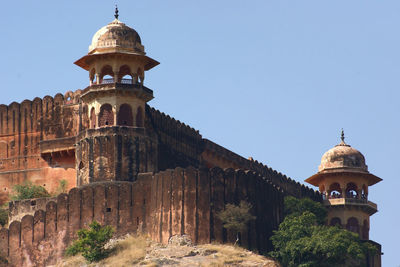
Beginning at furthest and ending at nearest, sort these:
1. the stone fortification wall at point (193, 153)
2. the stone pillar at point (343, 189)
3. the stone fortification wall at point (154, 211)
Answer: the stone pillar at point (343, 189) → the stone fortification wall at point (193, 153) → the stone fortification wall at point (154, 211)

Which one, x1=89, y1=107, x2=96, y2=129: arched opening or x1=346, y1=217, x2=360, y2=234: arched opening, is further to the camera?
x1=346, y1=217, x2=360, y2=234: arched opening

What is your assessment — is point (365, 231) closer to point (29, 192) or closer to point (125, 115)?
point (125, 115)

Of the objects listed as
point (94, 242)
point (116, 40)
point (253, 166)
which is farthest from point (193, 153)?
point (94, 242)

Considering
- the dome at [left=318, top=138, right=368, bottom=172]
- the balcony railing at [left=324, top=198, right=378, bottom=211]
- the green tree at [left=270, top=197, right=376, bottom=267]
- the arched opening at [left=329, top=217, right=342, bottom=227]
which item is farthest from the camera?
the dome at [left=318, top=138, right=368, bottom=172]

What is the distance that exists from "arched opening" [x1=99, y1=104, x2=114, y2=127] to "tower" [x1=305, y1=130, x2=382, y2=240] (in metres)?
15.3

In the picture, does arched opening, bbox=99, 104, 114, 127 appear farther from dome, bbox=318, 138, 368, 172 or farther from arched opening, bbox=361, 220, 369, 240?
arched opening, bbox=361, 220, 369, 240

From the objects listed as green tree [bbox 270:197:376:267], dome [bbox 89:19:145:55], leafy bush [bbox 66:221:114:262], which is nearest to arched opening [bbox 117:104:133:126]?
dome [bbox 89:19:145:55]

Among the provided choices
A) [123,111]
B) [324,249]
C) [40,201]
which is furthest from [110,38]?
[324,249]

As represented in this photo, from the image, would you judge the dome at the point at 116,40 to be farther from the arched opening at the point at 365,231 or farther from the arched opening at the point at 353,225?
the arched opening at the point at 365,231

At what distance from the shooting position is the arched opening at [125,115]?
62138mm

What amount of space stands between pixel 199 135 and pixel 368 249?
10.7 meters

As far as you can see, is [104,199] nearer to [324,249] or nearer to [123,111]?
[123,111]

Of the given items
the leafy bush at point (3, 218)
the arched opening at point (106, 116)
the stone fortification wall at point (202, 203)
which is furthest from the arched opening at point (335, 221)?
the leafy bush at point (3, 218)

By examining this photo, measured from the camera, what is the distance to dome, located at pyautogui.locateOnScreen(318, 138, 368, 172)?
2891 inches
